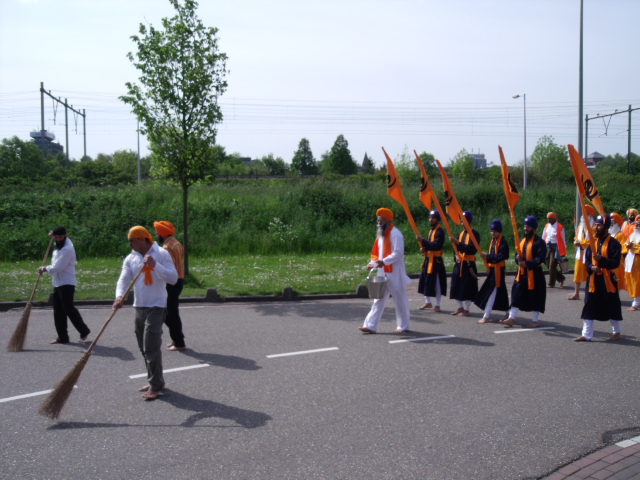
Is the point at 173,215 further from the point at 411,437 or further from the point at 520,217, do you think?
the point at 411,437

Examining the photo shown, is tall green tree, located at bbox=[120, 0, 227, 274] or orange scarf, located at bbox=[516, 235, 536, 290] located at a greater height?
tall green tree, located at bbox=[120, 0, 227, 274]

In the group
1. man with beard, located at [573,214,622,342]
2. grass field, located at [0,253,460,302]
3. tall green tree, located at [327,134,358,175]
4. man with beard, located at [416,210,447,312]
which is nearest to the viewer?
man with beard, located at [573,214,622,342]

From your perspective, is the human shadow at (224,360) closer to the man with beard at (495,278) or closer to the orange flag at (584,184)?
the man with beard at (495,278)

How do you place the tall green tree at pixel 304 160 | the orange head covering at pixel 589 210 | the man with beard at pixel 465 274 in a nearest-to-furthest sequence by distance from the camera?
the orange head covering at pixel 589 210, the man with beard at pixel 465 274, the tall green tree at pixel 304 160

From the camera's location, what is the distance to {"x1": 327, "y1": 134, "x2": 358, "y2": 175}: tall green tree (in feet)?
257

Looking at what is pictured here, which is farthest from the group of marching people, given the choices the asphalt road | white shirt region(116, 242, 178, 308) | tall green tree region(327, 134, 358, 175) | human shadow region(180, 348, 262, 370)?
tall green tree region(327, 134, 358, 175)

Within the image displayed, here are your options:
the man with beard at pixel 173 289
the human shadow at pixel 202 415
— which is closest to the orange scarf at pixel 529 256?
the man with beard at pixel 173 289

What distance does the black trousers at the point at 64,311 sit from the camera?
915cm

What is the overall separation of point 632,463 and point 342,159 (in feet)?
246

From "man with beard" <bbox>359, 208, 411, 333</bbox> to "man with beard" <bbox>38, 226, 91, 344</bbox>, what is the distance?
4.37 m

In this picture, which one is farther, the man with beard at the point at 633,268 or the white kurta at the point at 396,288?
the man with beard at the point at 633,268

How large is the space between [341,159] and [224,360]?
7190 centimetres

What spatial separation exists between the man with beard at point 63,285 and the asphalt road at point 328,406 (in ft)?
1.10

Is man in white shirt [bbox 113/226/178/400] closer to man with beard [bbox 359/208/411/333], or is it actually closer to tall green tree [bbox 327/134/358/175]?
man with beard [bbox 359/208/411/333]
